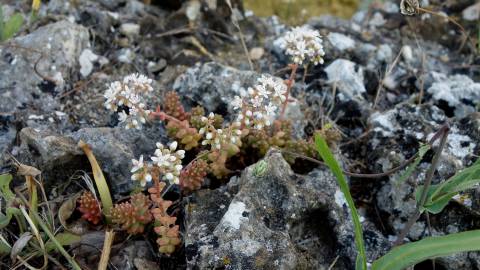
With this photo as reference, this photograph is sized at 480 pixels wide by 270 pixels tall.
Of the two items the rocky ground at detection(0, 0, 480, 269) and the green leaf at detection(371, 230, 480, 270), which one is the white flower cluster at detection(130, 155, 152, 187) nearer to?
the rocky ground at detection(0, 0, 480, 269)

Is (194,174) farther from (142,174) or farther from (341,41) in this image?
(341,41)

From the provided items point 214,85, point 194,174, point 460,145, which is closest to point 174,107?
point 214,85

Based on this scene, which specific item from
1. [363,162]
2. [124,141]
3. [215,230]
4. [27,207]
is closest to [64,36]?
[124,141]

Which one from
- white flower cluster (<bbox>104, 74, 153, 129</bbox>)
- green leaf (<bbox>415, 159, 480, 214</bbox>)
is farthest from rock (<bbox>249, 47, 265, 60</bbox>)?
green leaf (<bbox>415, 159, 480, 214</bbox>)

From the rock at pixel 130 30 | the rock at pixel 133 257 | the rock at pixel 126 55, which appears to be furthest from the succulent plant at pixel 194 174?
the rock at pixel 130 30

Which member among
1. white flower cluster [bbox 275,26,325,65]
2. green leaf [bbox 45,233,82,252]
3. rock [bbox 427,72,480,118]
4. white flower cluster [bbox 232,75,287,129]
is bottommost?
green leaf [bbox 45,233,82,252]
